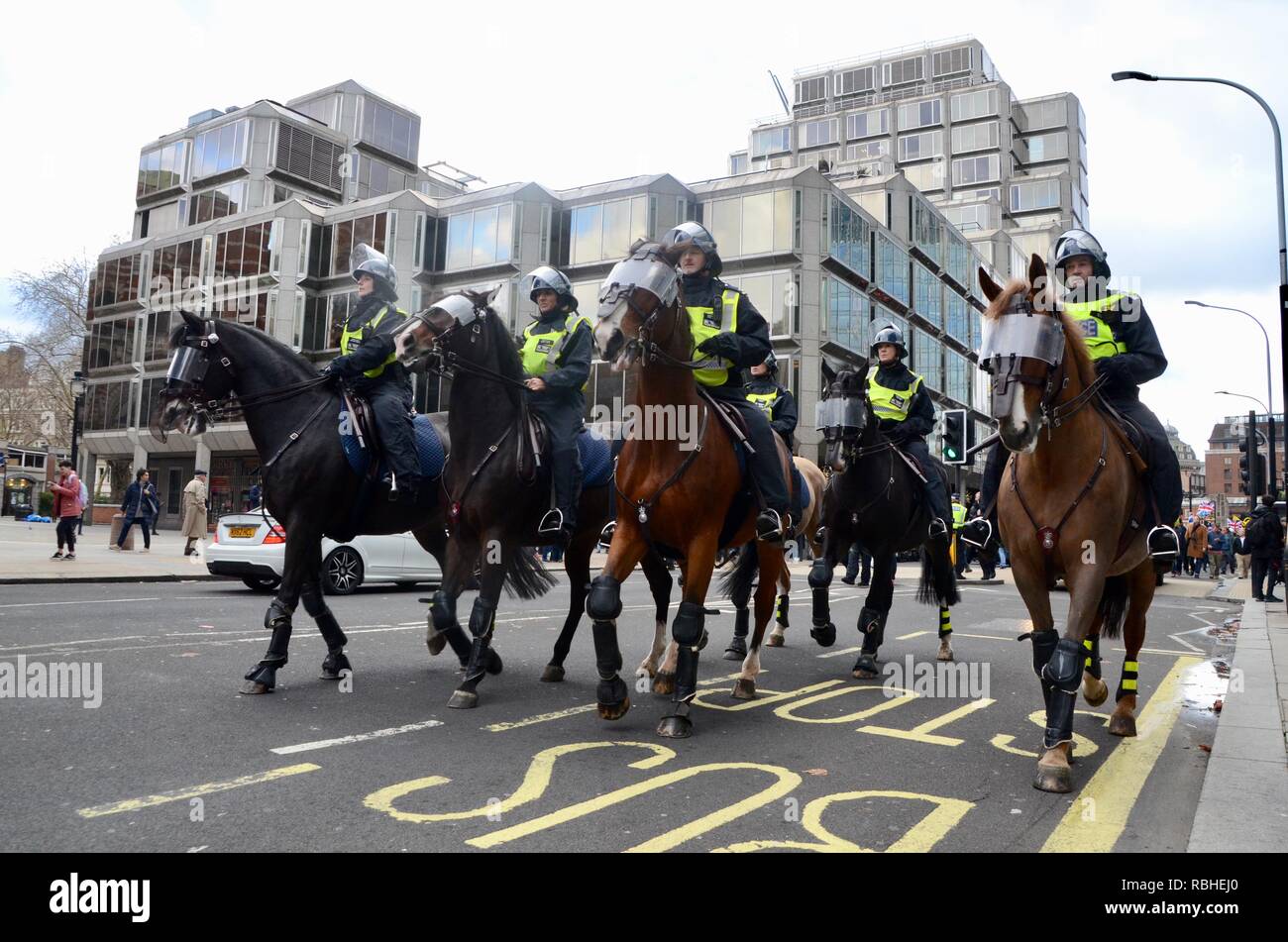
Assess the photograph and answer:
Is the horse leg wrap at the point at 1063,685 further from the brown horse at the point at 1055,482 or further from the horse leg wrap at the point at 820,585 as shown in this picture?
the horse leg wrap at the point at 820,585

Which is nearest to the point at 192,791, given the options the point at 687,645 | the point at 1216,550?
the point at 687,645

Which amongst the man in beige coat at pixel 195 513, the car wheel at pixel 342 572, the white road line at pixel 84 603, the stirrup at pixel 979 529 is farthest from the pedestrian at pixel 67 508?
the stirrup at pixel 979 529

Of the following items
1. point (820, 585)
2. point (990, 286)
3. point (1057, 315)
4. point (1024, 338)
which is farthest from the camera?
point (820, 585)

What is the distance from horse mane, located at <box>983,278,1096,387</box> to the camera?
15.6 ft

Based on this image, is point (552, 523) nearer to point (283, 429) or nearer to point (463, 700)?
point (463, 700)

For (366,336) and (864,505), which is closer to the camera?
(366,336)

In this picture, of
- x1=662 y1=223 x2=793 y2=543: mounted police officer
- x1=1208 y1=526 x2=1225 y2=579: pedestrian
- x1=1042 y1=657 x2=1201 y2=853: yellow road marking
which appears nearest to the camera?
x1=1042 y1=657 x2=1201 y2=853: yellow road marking

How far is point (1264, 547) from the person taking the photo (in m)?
Result: 19.5

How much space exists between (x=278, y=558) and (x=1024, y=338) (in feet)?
39.7

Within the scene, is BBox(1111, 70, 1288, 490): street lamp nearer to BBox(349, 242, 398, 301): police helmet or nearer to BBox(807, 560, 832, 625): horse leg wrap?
BBox(807, 560, 832, 625): horse leg wrap

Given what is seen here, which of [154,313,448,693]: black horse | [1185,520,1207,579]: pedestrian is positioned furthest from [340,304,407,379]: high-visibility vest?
[1185,520,1207,579]: pedestrian

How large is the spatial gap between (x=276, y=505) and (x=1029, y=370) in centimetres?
490

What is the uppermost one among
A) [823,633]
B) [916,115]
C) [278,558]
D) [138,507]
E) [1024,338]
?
[916,115]

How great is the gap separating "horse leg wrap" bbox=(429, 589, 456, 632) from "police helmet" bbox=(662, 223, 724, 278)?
2726 millimetres
